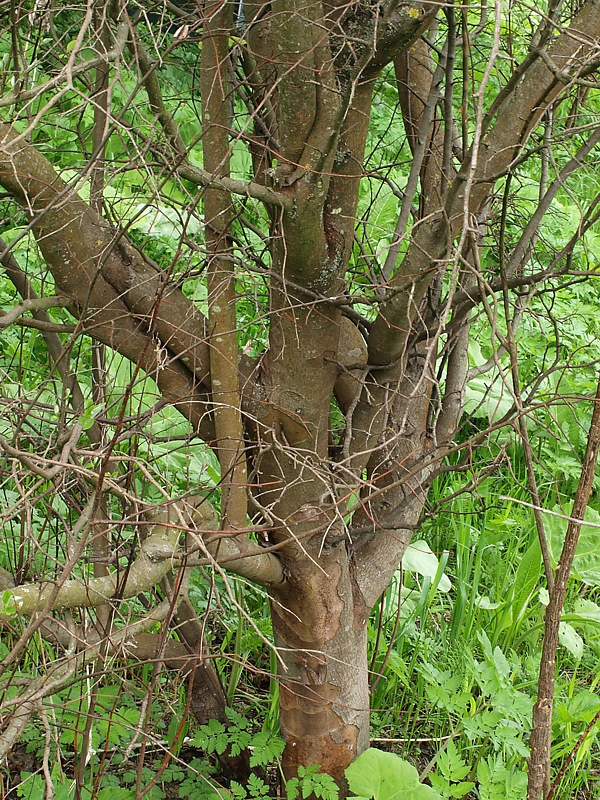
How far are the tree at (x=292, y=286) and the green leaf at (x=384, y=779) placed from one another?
0.17 m

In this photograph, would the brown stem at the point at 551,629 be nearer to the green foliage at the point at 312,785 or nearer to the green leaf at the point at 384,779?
the green leaf at the point at 384,779

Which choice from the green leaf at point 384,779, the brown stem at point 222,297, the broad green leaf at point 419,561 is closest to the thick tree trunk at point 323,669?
the green leaf at point 384,779

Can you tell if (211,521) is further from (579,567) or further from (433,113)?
(579,567)

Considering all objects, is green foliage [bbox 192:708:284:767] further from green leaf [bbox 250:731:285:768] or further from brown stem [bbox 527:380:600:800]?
brown stem [bbox 527:380:600:800]

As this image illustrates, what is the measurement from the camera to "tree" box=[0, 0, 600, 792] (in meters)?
1.59

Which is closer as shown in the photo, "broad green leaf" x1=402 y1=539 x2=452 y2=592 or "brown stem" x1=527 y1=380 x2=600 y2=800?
"brown stem" x1=527 y1=380 x2=600 y2=800

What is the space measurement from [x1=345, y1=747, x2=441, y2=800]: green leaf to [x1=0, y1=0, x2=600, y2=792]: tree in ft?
0.55

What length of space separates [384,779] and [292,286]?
1.31 metres

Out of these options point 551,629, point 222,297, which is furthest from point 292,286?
point 551,629

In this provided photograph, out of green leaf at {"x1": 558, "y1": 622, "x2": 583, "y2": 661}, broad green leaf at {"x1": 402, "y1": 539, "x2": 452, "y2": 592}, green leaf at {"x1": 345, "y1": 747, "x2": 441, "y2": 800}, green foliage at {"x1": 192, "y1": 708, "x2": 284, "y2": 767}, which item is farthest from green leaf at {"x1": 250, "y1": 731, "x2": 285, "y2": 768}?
green leaf at {"x1": 558, "y1": 622, "x2": 583, "y2": 661}

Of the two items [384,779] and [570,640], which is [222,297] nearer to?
[384,779]

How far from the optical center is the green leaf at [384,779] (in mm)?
2053

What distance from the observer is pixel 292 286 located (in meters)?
1.82

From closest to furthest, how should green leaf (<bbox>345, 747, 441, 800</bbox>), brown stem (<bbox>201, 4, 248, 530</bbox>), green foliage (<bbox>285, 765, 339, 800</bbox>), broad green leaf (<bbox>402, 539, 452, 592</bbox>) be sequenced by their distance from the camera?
Answer: 1. brown stem (<bbox>201, 4, 248, 530</bbox>)
2. green leaf (<bbox>345, 747, 441, 800</bbox>)
3. green foliage (<bbox>285, 765, 339, 800</bbox>)
4. broad green leaf (<bbox>402, 539, 452, 592</bbox>)
